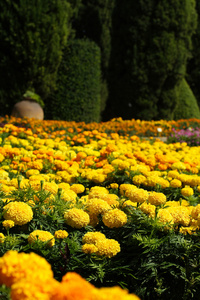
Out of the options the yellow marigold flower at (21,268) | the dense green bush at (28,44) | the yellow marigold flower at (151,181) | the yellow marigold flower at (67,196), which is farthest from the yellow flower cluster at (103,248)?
the dense green bush at (28,44)

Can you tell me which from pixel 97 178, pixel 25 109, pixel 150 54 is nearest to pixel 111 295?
pixel 97 178

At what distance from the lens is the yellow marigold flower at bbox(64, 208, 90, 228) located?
174 cm

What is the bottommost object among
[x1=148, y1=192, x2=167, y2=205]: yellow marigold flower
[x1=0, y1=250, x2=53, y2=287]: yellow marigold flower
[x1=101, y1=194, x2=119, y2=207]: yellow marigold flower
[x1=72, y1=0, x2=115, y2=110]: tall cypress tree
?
[x1=101, y1=194, x2=119, y2=207]: yellow marigold flower

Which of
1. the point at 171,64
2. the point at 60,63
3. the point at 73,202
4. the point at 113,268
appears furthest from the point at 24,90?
the point at 113,268

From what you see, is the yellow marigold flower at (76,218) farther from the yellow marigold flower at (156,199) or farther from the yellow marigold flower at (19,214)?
the yellow marigold flower at (156,199)

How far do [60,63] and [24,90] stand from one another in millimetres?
1740

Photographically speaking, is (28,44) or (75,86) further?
(75,86)

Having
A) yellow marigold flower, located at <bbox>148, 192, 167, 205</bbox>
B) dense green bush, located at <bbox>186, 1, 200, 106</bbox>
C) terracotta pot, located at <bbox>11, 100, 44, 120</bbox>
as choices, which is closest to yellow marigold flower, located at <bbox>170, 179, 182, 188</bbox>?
yellow marigold flower, located at <bbox>148, 192, 167, 205</bbox>

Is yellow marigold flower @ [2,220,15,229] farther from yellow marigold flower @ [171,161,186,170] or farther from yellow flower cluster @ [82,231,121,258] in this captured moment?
yellow marigold flower @ [171,161,186,170]

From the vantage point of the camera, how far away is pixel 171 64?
1050 cm

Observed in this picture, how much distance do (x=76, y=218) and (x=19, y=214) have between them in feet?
0.87

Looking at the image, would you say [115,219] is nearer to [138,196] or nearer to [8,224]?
[138,196]

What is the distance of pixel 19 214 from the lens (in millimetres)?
1615

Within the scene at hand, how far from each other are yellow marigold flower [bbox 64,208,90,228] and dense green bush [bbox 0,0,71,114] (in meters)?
7.13
